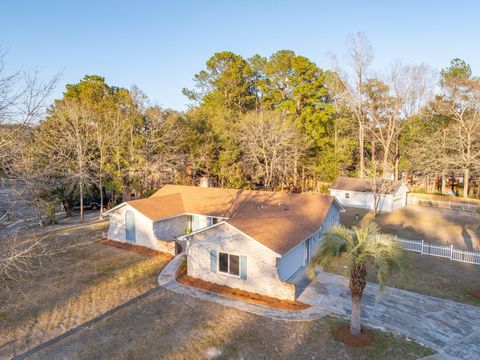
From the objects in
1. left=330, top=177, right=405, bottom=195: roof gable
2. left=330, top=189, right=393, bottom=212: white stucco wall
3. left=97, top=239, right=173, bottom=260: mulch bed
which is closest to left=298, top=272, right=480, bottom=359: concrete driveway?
left=97, top=239, right=173, bottom=260: mulch bed

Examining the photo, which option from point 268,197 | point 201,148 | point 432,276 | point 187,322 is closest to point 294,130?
point 201,148

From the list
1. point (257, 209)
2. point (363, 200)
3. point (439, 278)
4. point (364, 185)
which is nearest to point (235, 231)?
point (257, 209)

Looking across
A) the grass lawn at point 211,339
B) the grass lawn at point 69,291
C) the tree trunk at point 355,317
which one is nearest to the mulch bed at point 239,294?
the grass lawn at point 211,339

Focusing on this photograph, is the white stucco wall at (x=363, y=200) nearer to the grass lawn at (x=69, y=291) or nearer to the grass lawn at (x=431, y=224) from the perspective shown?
the grass lawn at (x=431, y=224)

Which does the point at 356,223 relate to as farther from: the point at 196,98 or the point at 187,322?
the point at 196,98

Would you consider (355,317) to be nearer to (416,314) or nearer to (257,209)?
(416,314)

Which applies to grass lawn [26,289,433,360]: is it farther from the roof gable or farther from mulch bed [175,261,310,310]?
the roof gable
